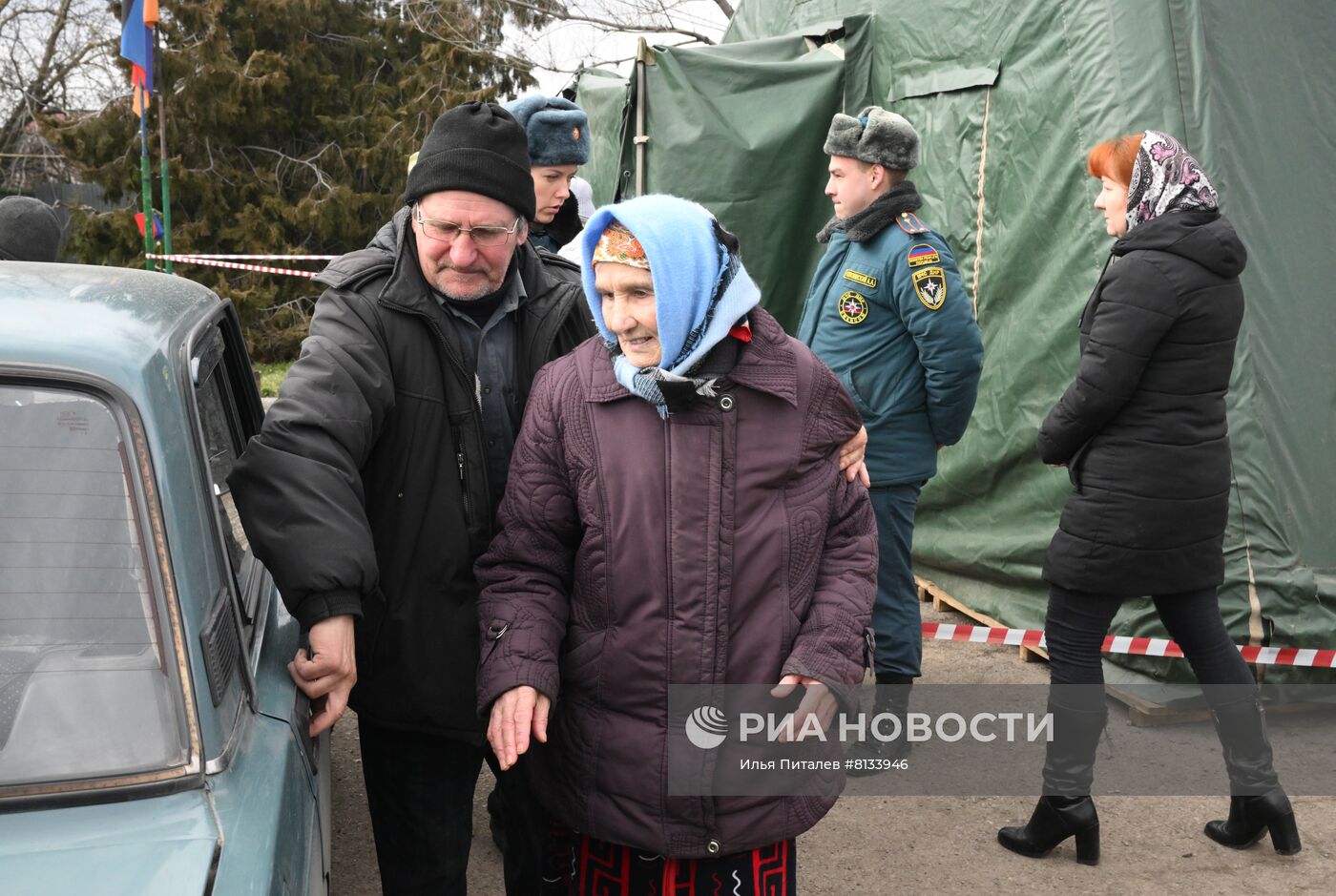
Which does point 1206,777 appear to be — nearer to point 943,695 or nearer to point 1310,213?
point 943,695

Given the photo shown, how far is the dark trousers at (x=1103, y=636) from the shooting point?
3.52m

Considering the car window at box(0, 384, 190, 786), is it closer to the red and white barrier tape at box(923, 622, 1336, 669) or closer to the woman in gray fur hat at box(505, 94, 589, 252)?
the woman in gray fur hat at box(505, 94, 589, 252)

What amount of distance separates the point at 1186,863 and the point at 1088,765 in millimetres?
476

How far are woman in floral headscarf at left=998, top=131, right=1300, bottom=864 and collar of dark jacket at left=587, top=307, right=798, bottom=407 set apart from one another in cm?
157

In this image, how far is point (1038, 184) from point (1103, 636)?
2.20 metres

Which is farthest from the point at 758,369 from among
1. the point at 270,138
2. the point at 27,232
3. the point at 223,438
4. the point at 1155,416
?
the point at 270,138

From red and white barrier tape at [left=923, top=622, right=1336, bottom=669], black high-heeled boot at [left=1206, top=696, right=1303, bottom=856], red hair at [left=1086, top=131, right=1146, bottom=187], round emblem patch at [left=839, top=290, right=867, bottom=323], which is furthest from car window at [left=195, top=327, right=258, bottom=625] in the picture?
red and white barrier tape at [left=923, top=622, right=1336, bottom=669]

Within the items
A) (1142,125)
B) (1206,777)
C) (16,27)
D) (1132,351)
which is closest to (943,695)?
(1206,777)

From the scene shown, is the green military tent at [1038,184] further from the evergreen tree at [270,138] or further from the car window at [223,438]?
the evergreen tree at [270,138]

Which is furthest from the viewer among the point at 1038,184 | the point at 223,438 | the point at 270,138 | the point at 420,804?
the point at 270,138

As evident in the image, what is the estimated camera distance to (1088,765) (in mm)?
3479

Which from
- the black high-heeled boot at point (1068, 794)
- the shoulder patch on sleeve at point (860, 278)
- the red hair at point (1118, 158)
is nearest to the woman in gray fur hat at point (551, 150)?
the shoulder patch on sleeve at point (860, 278)

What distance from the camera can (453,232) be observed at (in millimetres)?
2375

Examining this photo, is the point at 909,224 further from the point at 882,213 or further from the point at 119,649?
the point at 119,649
